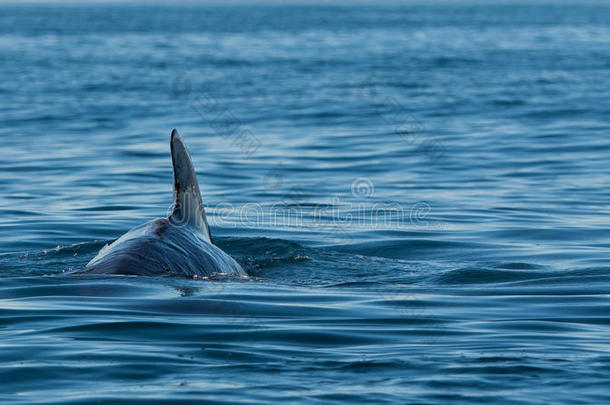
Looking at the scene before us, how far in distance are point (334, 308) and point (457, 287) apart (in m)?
1.70

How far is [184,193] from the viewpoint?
34.4 feet

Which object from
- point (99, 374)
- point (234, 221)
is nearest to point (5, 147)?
point (234, 221)

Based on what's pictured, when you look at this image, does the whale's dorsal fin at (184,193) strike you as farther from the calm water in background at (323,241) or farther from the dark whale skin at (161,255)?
the calm water in background at (323,241)

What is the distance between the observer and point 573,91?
33.2 m

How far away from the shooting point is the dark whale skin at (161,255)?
9273 millimetres

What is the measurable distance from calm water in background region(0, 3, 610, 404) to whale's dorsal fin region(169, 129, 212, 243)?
0.84 meters

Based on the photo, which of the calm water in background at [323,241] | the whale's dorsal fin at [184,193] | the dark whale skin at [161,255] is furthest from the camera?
the whale's dorsal fin at [184,193]

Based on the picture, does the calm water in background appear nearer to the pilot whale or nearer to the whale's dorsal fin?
the pilot whale

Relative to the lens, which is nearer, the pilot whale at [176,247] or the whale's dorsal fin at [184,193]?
the pilot whale at [176,247]

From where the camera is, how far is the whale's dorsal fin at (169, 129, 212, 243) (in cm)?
1031

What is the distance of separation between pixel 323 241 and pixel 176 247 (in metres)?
4.13

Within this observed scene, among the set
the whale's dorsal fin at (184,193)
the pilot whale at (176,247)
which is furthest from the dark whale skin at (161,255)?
the whale's dorsal fin at (184,193)

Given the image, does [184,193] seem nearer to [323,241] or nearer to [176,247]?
[176,247]

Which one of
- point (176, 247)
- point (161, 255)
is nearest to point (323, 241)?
point (176, 247)
